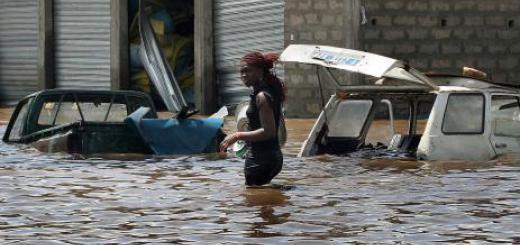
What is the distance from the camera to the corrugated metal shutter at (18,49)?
32.2 meters

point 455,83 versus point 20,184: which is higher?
point 455,83

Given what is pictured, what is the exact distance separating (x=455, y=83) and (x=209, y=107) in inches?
592

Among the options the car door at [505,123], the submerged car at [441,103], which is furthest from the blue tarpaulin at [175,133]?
the car door at [505,123]

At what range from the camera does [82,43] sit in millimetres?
31250

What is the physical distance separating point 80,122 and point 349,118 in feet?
11.8

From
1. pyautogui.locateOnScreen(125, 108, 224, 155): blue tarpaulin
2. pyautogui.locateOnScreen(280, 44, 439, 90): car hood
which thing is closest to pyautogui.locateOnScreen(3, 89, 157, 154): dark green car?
pyautogui.locateOnScreen(125, 108, 224, 155): blue tarpaulin

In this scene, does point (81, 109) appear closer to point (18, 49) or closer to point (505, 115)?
point (505, 115)

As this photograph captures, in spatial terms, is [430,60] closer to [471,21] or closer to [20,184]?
[471,21]

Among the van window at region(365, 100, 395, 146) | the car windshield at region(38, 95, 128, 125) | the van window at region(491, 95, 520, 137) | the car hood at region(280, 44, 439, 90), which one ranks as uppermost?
the car hood at region(280, 44, 439, 90)

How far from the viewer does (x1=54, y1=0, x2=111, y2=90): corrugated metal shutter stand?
30.7 meters

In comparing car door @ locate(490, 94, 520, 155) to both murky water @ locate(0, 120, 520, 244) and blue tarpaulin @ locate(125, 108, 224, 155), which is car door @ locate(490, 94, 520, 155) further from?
blue tarpaulin @ locate(125, 108, 224, 155)

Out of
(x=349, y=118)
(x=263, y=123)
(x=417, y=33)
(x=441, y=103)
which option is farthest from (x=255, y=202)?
(x=417, y=33)

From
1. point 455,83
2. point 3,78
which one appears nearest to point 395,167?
point 455,83

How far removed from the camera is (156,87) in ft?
95.6
